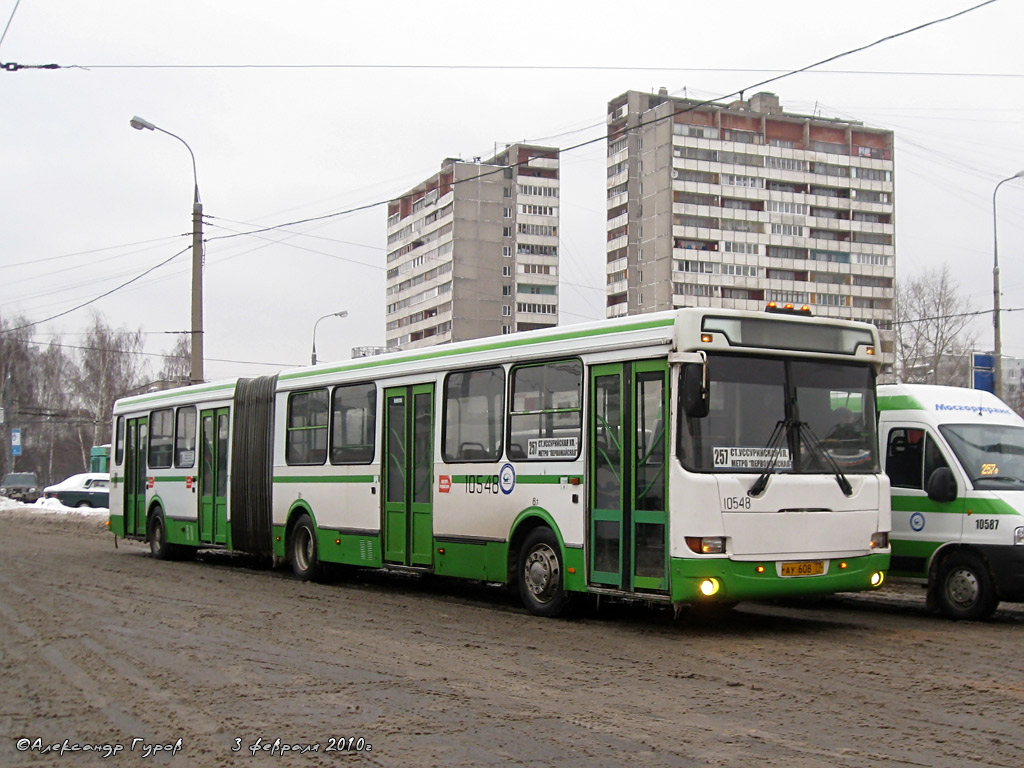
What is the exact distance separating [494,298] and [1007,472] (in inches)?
4066

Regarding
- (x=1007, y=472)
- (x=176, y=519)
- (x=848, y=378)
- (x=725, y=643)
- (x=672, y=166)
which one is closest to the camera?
(x=725, y=643)

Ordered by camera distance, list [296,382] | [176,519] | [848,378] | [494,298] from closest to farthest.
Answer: [848,378] < [296,382] < [176,519] < [494,298]

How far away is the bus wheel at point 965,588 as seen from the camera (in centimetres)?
1217

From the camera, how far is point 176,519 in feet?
72.5

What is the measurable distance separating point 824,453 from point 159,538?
1517 cm

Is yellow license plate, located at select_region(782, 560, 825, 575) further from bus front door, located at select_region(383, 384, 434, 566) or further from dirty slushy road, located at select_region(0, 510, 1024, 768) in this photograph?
bus front door, located at select_region(383, 384, 434, 566)

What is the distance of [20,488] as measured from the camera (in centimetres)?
6100

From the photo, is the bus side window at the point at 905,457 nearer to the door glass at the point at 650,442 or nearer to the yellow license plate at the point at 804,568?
the yellow license plate at the point at 804,568

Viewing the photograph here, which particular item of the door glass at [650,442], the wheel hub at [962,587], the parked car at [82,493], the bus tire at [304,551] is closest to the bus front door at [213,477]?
the bus tire at [304,551]

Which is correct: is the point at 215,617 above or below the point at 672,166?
below

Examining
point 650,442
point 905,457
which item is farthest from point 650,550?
point 905,457

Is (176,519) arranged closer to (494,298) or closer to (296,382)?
(296,382)

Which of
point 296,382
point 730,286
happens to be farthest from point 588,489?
point 730,286

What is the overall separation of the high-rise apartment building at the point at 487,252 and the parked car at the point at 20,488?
5302 cm
